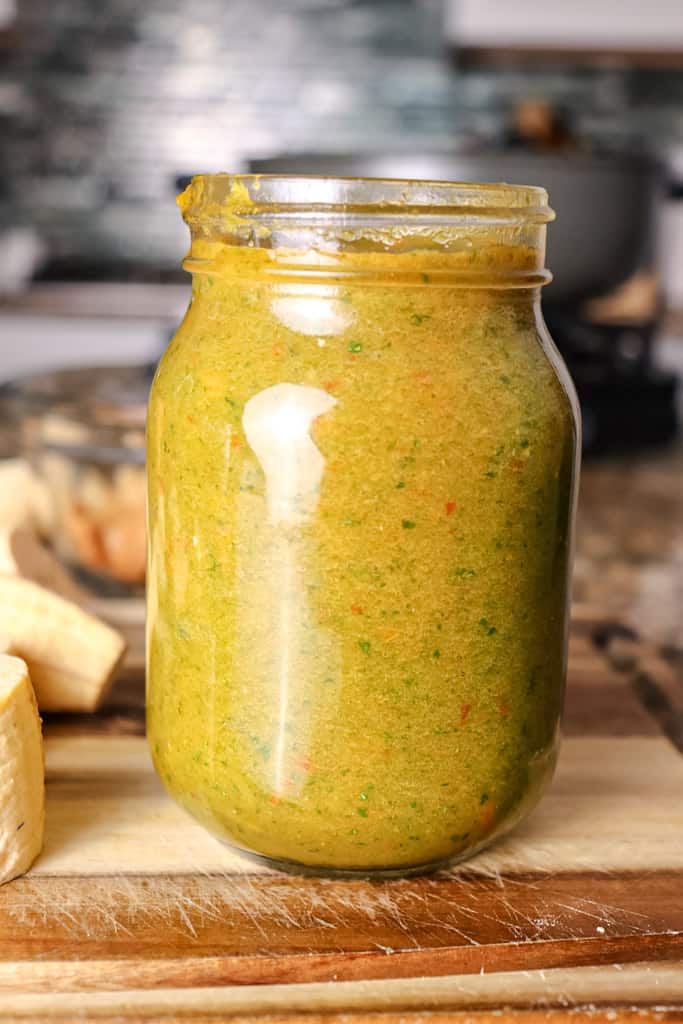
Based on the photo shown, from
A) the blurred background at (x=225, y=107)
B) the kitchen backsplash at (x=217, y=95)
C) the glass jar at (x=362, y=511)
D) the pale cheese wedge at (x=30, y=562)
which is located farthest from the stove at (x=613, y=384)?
the kitchen backsplash at (x=217, y=95)

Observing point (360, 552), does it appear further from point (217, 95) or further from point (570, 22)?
point (217, 95)

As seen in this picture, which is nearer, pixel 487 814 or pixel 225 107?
pixel 487 814

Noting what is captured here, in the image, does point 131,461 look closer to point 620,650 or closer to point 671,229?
point 620,650

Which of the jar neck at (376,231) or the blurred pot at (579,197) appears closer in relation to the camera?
the jar neck at (376,231)

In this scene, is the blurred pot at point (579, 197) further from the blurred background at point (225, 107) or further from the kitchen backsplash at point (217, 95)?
the kitchen backsplash at point (217, 95)

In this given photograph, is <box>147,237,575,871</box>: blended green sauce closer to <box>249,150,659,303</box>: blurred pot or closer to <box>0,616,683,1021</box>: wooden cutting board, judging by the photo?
<box>0,616,683,1021</box>: wooden cutting board

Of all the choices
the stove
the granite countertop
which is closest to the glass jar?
the granite countertop

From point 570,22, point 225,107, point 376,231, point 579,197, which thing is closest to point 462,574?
point 376,231
